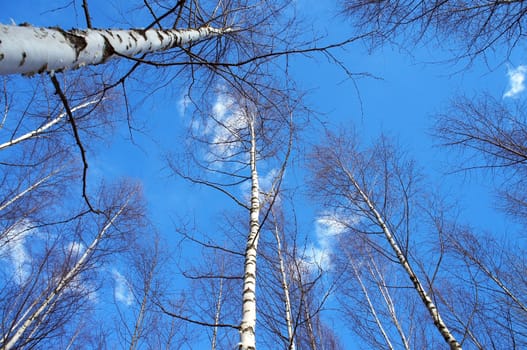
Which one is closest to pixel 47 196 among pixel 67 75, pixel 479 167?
pixel 67 75

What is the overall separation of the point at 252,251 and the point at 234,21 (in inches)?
109

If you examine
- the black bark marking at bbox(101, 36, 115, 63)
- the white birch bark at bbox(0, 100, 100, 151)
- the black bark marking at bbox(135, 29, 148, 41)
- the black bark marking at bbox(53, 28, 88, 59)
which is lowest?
the black bark marking at bbox(53, 28, 88, 59)

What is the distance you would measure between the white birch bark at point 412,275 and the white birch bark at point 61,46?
7.18 ft

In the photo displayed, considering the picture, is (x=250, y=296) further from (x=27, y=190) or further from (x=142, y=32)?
(x=27, y=190)

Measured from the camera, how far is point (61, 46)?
4.07 ft

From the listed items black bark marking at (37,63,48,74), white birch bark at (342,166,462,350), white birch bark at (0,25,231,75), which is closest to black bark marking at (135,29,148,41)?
white birch bark at (0,25,231,75)

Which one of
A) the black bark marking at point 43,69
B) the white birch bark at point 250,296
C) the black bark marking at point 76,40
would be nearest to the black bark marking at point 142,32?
the black bark marking at point 76,40

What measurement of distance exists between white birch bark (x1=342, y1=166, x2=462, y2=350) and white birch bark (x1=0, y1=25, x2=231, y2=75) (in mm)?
2189

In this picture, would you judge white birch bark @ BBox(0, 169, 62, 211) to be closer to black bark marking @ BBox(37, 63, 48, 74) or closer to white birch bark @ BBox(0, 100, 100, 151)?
white birch bark @ BBox(0, 100, 100, 151)

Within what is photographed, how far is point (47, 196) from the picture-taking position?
22.5 feet

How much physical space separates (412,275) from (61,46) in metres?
3.84

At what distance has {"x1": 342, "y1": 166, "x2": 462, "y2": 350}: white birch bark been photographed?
2.90 meters

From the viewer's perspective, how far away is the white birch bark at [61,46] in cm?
102

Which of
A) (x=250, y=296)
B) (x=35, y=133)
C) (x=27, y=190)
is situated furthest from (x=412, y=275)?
(x=27, y=190)
